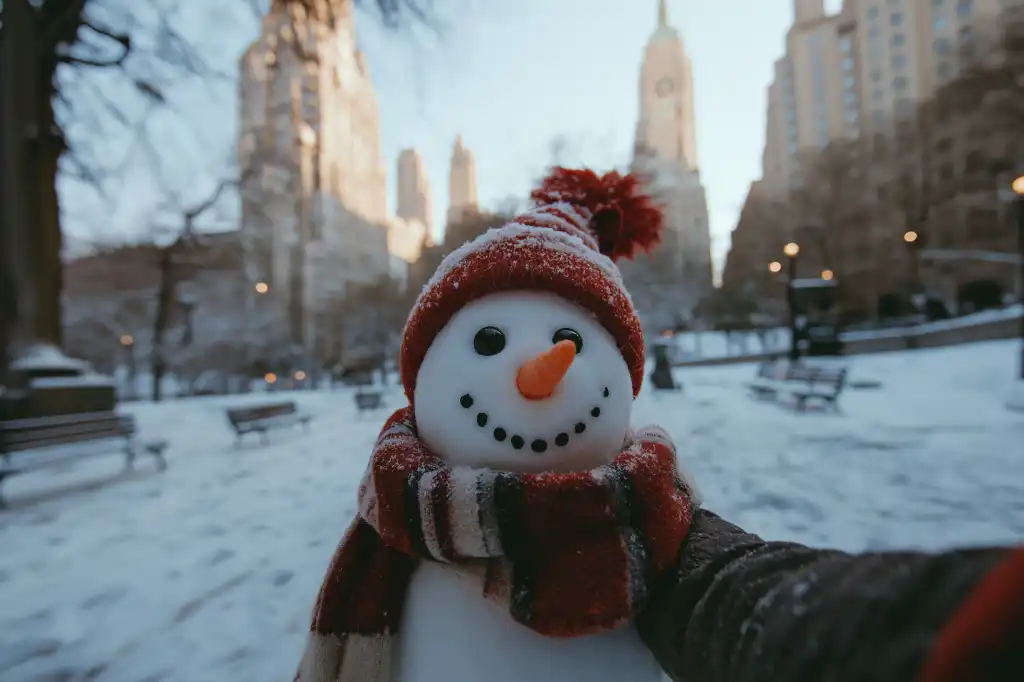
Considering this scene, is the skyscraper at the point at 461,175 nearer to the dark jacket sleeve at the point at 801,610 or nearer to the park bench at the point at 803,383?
the park bench at the point at 803,383

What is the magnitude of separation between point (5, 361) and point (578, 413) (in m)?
10.4

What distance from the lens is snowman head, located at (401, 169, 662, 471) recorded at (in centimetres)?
112

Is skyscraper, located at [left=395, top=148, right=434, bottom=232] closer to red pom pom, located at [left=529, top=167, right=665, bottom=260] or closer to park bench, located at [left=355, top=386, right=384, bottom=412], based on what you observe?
park bench, located at [left=355, top=386, right=384, bottom=412]

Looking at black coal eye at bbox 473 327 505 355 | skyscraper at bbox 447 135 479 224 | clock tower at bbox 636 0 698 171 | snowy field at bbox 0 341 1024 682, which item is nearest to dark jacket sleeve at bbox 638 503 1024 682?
black coal eye at bbox 473 327 505 355

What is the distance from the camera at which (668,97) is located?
72500 millimetres

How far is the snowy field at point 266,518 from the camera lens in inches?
101

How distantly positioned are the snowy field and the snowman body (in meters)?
1.64

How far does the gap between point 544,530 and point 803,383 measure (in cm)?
1100

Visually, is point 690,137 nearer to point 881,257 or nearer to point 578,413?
point 881,257

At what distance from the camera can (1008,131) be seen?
19828 mm

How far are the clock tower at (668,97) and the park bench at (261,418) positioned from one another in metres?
68.3

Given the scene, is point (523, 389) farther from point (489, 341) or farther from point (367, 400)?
point (367, 400)

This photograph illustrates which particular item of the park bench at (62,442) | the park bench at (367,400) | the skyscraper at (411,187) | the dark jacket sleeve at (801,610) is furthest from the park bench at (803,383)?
the skyscraper at (411,187)

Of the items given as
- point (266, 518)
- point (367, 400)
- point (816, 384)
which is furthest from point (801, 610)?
point (367, 400)
